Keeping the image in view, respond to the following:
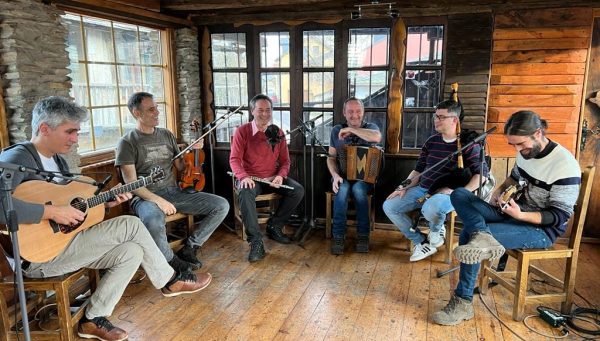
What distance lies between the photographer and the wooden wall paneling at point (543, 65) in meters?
3.39

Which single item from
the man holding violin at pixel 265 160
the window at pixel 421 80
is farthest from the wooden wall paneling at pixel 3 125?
the window at pixel 421 80

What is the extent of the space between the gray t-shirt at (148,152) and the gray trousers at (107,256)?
73cm

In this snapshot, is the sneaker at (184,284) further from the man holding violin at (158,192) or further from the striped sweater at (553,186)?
the striped sweater at (553,186)

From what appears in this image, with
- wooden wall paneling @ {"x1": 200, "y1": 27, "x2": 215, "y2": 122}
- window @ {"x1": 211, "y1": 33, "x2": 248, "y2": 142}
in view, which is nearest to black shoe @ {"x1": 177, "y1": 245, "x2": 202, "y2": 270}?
window @ {"x1": 211, "y1": 33, "x2": 248, "y2": 142}

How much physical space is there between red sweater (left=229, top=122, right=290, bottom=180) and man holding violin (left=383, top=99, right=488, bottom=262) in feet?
3.49

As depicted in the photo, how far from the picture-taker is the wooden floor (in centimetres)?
242

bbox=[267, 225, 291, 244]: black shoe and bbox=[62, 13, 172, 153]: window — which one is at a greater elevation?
bbox=[62, 13, 172, 153]: window

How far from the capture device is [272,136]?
3.77m

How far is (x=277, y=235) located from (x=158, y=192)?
1.11 m

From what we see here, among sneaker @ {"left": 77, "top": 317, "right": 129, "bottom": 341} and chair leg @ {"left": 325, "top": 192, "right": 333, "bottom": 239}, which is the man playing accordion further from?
sneaker @ {"left": 77, "top": 317, "right": 129, "bottom": 341}

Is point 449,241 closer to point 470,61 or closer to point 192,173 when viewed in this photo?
point 470,61

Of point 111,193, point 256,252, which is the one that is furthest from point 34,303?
point 256,252

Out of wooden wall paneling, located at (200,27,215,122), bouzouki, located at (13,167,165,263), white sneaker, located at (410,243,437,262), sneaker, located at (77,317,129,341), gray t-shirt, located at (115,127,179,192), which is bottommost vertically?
sneaker, located at (77,317,129,341)

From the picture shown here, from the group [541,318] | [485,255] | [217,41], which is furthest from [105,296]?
[217,41]
